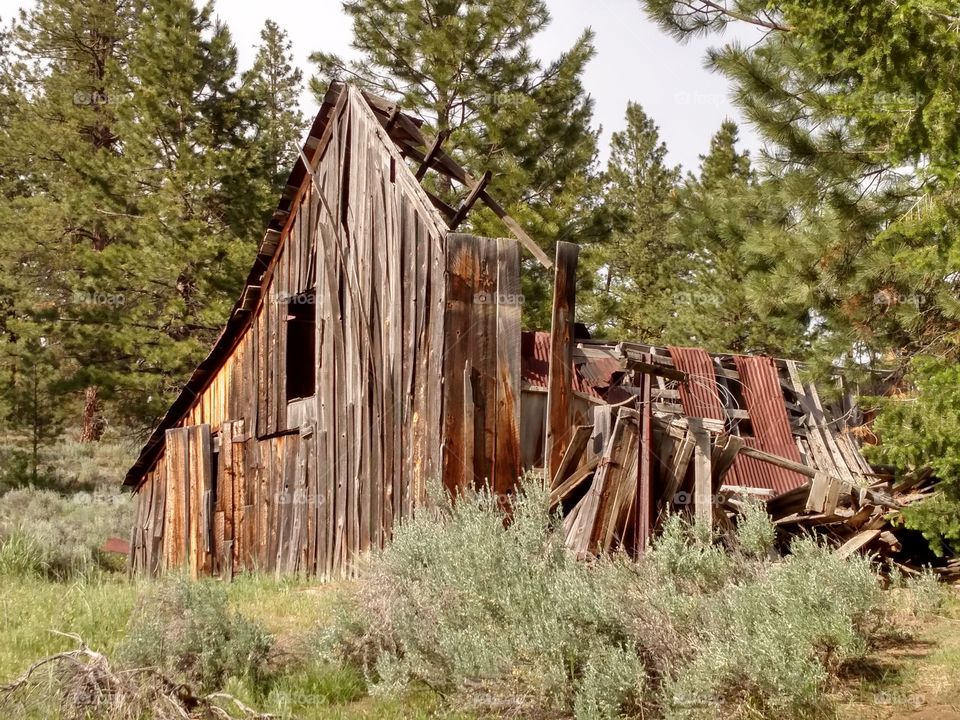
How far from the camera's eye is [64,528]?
14570mm

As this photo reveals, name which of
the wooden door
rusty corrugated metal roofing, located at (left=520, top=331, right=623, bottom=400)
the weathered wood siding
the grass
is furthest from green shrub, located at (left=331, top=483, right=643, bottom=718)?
the wooden door

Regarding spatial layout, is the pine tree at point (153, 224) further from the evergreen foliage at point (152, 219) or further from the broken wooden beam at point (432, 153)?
the broken wooden beam at point (432, 153)

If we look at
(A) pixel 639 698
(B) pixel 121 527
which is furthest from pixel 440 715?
(B) pixel 121 527

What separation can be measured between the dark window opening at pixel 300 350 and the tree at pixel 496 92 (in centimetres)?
734

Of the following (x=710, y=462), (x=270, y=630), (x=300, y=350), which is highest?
(x=300, y=350)

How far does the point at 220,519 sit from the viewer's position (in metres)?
12.0

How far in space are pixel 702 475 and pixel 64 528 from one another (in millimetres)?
10877

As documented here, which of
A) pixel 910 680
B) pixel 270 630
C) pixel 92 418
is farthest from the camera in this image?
pixel 92 418

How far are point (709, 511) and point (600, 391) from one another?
4.15 m

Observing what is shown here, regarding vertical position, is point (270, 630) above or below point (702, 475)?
below

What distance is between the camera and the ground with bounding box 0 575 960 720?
527 centimetres

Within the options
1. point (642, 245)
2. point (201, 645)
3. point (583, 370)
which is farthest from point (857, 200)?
point (642, 245)

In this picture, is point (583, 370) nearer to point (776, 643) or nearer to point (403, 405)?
point (403, 405)

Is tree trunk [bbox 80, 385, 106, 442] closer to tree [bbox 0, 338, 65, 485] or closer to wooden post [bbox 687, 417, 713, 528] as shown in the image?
tree [bbox 0, 338, 65, 485]
